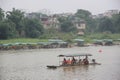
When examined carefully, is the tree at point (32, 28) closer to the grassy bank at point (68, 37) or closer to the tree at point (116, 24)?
the grassy bank at point (68, 37)

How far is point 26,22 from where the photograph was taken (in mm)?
46906

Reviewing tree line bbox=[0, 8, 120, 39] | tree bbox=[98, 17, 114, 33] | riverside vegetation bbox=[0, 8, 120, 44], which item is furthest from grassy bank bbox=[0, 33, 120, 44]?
tree bbox=[98, 17, 114, 33]

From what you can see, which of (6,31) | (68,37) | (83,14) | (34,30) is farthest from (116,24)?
(6,31)

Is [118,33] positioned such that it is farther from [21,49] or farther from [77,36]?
[21,49]

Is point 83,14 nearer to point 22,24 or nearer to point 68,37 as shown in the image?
point 68,37

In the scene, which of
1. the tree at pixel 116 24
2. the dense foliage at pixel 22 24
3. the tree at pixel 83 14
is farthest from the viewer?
the tree at pixel 83 14

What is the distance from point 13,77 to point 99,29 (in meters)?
39.5

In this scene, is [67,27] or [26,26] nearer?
Result: [26,26]

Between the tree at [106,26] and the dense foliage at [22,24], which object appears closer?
the dense foliage at [22,24]

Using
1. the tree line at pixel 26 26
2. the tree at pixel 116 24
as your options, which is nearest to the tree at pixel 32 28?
the tree line at pixel 26 26

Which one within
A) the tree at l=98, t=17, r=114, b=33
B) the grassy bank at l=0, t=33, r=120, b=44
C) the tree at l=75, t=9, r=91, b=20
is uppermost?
the tree at l=75, t=9, r=91, b=20

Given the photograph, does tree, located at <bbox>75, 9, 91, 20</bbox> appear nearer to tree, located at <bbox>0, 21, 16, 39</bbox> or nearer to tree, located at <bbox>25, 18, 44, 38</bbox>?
tree, located at <bbox>25, 18, 44, 38</bbox>

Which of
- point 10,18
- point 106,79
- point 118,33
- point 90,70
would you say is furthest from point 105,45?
point 106,79

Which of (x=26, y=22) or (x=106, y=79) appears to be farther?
(x=26, y=22)
